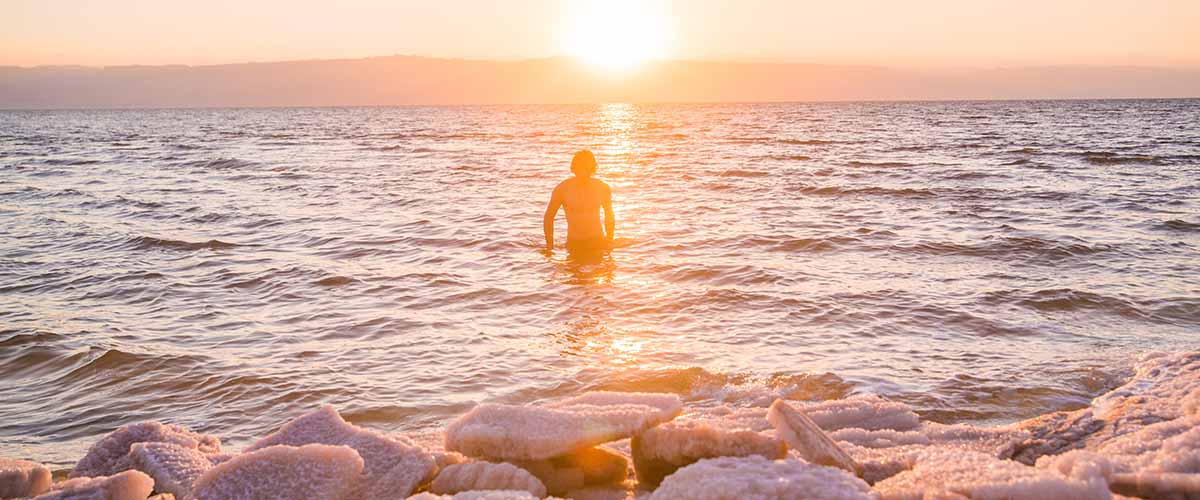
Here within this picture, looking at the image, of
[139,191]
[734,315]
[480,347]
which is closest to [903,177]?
[734,315]

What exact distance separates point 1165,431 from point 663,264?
6.63 meters

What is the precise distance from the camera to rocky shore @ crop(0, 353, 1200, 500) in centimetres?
281

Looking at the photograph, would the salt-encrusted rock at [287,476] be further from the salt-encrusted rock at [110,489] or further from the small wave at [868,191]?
the small wave at [868,191]

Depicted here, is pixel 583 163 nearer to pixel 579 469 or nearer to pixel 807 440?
pixel 579 469

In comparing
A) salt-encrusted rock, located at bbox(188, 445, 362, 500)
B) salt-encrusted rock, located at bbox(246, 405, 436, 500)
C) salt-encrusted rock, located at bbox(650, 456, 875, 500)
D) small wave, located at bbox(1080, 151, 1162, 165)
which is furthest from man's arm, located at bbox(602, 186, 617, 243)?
small wave, located at bbox(1080, 151, 1162, 165)

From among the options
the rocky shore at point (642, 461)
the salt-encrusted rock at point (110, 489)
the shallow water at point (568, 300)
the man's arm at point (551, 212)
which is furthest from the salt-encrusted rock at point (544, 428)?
the man's arm at point (551, 212)

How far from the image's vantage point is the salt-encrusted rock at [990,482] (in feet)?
8.87

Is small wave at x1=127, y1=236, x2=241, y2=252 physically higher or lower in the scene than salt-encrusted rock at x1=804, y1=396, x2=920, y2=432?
lower

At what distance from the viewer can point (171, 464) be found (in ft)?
11.8

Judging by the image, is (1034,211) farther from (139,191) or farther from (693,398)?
(139,191)

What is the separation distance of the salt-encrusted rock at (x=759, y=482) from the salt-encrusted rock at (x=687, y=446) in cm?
14

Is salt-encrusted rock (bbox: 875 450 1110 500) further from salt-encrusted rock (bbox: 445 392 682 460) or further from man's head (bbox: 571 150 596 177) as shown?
man's head (bbox: 571 150 596 177)

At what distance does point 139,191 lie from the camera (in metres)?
19.6

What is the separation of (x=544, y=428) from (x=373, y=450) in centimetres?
78
